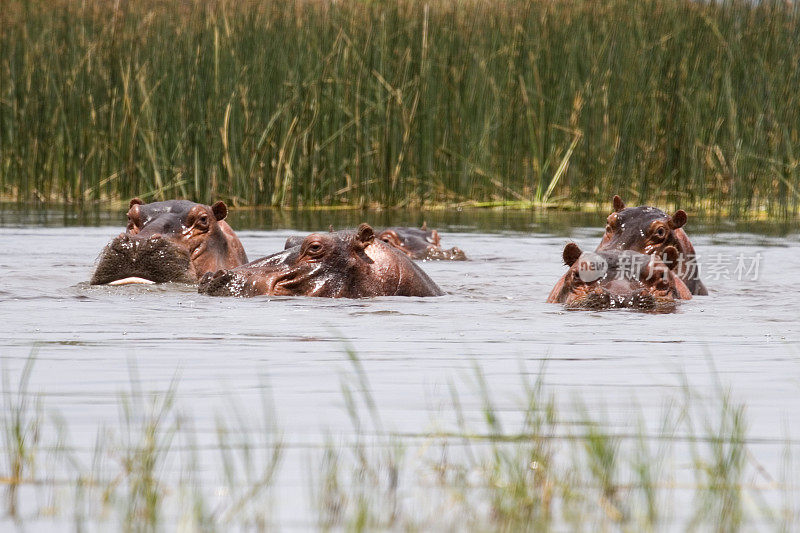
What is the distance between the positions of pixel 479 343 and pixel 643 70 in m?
7.55

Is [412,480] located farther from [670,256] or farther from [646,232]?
[646,232]

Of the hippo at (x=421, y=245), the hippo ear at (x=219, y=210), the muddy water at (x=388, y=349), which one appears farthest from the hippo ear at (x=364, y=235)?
the hippo at (x=421, y=245)

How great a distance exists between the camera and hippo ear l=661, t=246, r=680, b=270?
6898 mm

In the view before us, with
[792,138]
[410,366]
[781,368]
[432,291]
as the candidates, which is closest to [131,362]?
[410,366]

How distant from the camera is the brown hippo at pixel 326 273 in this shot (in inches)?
266

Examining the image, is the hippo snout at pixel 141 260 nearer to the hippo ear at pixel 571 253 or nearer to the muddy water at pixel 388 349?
the muddy water at pixel 388 349

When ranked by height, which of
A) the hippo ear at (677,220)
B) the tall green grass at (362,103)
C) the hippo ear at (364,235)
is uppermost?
the tall green grass at (362,103)

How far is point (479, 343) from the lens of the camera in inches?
222

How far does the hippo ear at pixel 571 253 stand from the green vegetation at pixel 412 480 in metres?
2.77

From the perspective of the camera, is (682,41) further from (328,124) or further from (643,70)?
(328,124)

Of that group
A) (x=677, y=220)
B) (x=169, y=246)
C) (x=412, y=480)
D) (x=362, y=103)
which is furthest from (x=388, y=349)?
(x=362, y=103)

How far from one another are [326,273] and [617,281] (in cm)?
142

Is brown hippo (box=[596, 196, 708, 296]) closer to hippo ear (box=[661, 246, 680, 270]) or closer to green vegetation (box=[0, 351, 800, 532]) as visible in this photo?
hippo ear (box=[661, 246, 680, 270])

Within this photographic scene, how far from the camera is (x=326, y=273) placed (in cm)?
687
